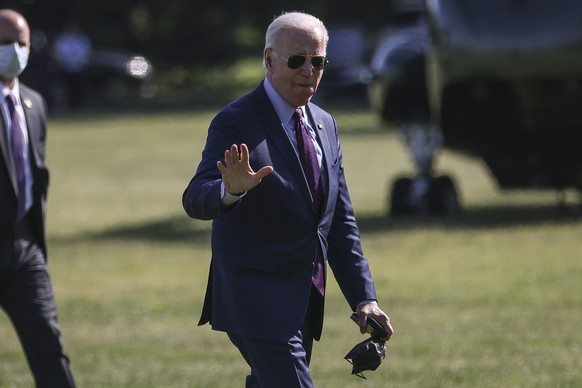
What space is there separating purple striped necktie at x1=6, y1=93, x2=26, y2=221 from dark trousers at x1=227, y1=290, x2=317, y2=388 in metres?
2.42

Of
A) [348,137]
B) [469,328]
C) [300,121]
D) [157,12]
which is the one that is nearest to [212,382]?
[469,328]

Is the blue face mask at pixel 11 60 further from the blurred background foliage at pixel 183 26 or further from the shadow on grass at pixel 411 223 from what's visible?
the blurred background foliage at pixel 183 26

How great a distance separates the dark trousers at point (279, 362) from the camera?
6.18 m

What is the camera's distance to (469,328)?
12.2 meters

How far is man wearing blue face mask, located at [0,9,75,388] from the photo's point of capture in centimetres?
815

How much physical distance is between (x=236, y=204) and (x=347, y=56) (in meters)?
44.4

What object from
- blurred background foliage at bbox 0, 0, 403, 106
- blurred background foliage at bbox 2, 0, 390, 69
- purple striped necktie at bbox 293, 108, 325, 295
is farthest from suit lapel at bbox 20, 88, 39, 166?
blurred background foliage at bbox 2, 0, 390, 69

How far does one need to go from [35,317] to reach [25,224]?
53 centimetres

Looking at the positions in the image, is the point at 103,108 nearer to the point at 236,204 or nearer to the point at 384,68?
the point at 384,68

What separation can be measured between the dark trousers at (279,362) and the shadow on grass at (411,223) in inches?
485

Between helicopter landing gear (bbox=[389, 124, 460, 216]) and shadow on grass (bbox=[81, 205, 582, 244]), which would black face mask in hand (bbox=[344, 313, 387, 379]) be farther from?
helicopter landing gear (bbox=[389, 124, 460, 216])

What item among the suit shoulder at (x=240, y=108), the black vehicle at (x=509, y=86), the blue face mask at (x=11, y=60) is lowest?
the black vehicle at (x=509, y=86)

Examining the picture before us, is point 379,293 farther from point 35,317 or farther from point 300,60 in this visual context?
point 300,60

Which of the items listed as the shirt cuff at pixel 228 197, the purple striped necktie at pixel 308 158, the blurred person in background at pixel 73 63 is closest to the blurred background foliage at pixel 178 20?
the blurred person in background at pixel 73 63
